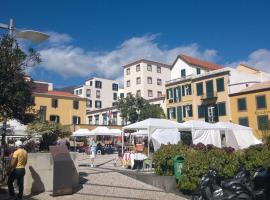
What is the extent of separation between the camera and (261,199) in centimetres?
800

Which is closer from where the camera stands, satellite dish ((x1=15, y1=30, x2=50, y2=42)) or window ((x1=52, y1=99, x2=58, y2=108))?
satellite dish ((x1=15, y1=30, x2=50, y2=42))

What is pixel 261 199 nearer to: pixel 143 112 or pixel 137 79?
pixel 143 112

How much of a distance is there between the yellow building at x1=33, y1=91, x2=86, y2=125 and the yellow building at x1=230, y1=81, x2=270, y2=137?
29.5 metres

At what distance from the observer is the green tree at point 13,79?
1112 cm

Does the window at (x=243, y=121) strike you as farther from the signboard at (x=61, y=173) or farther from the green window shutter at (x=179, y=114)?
the signboard at (x=61, y=173)

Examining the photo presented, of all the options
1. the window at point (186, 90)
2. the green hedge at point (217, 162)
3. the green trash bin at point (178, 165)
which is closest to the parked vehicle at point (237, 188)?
the green hedge at point (217, 162)

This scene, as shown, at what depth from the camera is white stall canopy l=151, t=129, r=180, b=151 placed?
18397 millimetres

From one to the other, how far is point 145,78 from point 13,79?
58.3 meters

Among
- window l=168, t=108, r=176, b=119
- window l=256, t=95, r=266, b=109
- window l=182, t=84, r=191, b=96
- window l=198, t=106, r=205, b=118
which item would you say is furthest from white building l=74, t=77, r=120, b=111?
window l=256, t=95, r=266, b=109

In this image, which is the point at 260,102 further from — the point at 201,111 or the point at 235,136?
the point at 235,136

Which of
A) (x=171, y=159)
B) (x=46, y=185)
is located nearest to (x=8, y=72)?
(x=46, y=185)

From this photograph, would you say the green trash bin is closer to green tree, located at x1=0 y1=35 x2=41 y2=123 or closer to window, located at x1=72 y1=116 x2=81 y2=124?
green tree, located at x1=0 y1=35 x2=41 y2=123

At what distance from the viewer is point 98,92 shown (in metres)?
89.5

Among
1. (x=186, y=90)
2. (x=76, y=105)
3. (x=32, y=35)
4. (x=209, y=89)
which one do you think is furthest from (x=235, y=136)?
(x=76, y=105)
